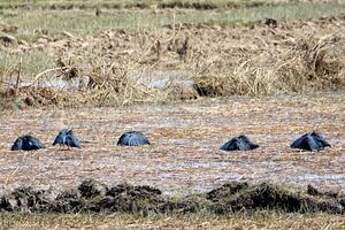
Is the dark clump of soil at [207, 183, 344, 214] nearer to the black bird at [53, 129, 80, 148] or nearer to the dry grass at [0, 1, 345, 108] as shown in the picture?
the black bird at [53, 129, 80, 148]

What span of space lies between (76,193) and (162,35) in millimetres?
15223

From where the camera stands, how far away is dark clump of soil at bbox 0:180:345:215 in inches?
316

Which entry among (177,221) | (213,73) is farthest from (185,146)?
(213,73)

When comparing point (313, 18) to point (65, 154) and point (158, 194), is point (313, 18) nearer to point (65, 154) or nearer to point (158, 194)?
point (65, 154)

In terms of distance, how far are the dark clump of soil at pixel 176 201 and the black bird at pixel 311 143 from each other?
2.24 m

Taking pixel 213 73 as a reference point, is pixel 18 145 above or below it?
below

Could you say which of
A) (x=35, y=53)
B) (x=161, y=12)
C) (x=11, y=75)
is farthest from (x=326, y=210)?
(x=161, y=12)

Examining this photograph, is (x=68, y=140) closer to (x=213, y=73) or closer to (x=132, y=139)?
(x=132, y=139)

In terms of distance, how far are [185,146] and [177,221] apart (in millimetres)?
3667

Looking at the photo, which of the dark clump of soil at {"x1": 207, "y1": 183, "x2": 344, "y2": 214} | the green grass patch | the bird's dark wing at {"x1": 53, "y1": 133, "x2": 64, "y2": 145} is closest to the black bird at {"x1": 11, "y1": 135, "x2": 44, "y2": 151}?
the bird's dark wing at {"x1": 53, "y1": 133, "x2": 64, "y2": 145}

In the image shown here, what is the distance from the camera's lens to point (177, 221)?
25.3 ft

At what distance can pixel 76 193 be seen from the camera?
331 inches

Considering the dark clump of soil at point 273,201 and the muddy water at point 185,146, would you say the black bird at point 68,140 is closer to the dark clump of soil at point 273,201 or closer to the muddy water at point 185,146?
the muddy water at point 185,146

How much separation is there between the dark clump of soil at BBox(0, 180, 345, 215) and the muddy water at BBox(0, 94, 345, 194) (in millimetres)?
542
